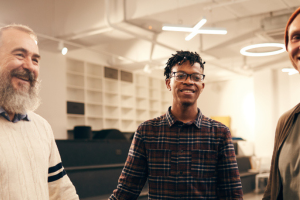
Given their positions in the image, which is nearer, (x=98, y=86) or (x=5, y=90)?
(x=5, y=90)

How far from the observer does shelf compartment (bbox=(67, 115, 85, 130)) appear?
28.7 ft

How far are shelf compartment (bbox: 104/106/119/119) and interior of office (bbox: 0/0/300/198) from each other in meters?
0.03

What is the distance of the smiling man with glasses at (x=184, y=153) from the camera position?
1729 mm

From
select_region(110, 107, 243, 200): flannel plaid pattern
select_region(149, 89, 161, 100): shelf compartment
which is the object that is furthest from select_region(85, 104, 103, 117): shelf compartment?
select_region(110, 107, 243, 200): flannel plaid pattern

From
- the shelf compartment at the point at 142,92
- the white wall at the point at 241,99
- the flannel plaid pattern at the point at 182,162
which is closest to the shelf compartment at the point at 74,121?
the white wall at the point at 241,99

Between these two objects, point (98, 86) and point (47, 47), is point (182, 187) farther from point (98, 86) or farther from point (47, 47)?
point (98, 86)

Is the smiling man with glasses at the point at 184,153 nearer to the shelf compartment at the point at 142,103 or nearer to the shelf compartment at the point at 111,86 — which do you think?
the shelf compartment at the point at 111,86

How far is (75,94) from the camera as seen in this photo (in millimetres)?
9047

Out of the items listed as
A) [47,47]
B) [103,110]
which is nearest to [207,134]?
[47,47]

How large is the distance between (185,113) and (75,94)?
7.54m

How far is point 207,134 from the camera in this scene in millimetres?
1819

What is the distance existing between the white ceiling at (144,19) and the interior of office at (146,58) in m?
0.02

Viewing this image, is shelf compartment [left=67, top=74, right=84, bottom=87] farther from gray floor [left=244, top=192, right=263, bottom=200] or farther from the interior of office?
gray floor [left=244, top=192, right=263, bottom=200]

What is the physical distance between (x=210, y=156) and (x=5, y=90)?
1.07 m
